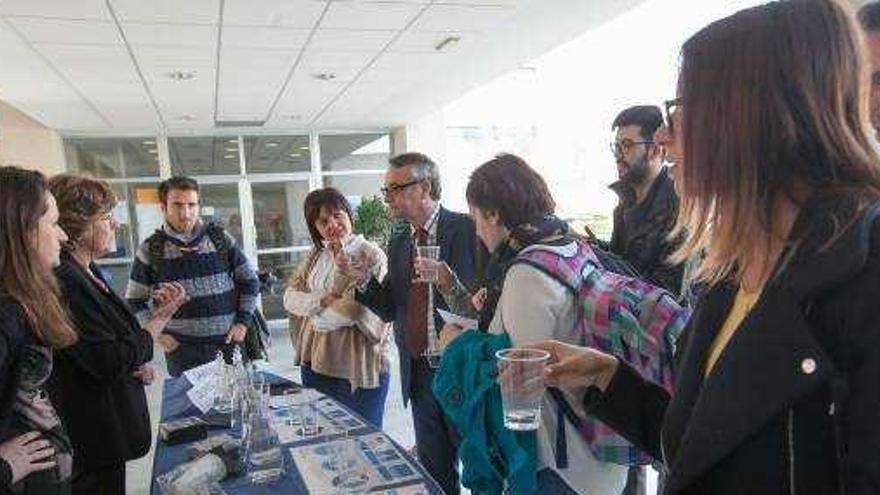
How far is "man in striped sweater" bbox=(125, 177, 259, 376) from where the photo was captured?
3162mm

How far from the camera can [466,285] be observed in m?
2.36

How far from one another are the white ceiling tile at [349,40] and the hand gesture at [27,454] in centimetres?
332

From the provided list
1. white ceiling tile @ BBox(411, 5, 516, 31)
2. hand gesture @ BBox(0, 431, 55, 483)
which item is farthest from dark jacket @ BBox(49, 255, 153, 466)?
white ceiling tile @ BBox(411, 5, 516, 31)

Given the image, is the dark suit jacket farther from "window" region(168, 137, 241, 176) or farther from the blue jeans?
"window" region(168, 137, 241, 176)

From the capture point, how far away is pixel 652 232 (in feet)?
7.43

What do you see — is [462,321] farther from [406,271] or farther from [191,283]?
[191,283]

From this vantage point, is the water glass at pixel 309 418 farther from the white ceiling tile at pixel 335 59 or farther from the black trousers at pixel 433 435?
the white ceiling tile at pixel 335 59

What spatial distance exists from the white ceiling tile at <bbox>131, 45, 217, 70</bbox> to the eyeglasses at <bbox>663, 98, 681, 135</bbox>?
168 inches

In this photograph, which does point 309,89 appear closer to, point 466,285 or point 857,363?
point 466,285

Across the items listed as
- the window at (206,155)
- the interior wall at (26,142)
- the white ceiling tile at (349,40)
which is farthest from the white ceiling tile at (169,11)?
the window at (206,155)

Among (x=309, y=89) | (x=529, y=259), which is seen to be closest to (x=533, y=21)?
(x=309, y=89)

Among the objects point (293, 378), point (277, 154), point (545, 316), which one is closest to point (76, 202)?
point (545, 316)

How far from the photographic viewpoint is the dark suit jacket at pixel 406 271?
8.07 feet

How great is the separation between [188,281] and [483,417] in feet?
7.04
